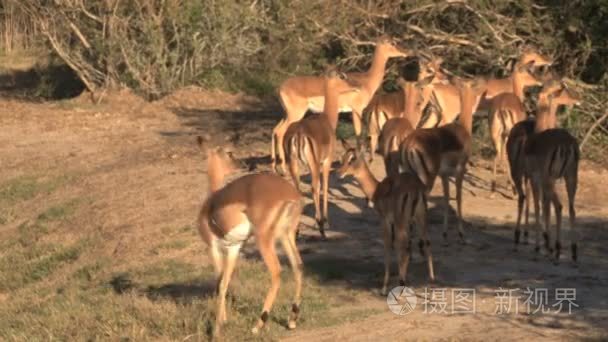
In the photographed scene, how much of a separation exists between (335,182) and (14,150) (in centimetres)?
627

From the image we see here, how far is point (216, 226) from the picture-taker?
8.51 meters

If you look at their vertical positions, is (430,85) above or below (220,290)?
above

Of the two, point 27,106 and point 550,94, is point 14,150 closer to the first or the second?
point 27,106

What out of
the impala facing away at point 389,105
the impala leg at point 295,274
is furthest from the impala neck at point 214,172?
the impala facing away at point 389,105

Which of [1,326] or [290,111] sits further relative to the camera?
[290,111]

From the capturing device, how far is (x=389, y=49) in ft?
50.7

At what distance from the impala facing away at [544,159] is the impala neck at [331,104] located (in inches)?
85.9

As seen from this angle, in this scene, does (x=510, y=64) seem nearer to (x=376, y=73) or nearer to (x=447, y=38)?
(x=447, y=38)

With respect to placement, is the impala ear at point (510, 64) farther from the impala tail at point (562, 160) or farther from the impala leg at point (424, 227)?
the impala leg at point (424, 227)

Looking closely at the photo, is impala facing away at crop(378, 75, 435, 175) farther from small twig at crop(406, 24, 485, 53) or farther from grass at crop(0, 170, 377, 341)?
small twig at crop(406, 24, 485, 53)

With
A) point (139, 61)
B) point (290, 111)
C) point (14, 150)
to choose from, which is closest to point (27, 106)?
point (139, 61)

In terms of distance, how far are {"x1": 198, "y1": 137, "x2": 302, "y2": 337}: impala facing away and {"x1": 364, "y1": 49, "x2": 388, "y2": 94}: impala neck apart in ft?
21.4

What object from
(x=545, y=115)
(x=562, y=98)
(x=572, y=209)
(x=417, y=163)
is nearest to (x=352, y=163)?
(x=417, y=163)

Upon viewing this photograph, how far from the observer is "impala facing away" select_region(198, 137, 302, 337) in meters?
8.36
